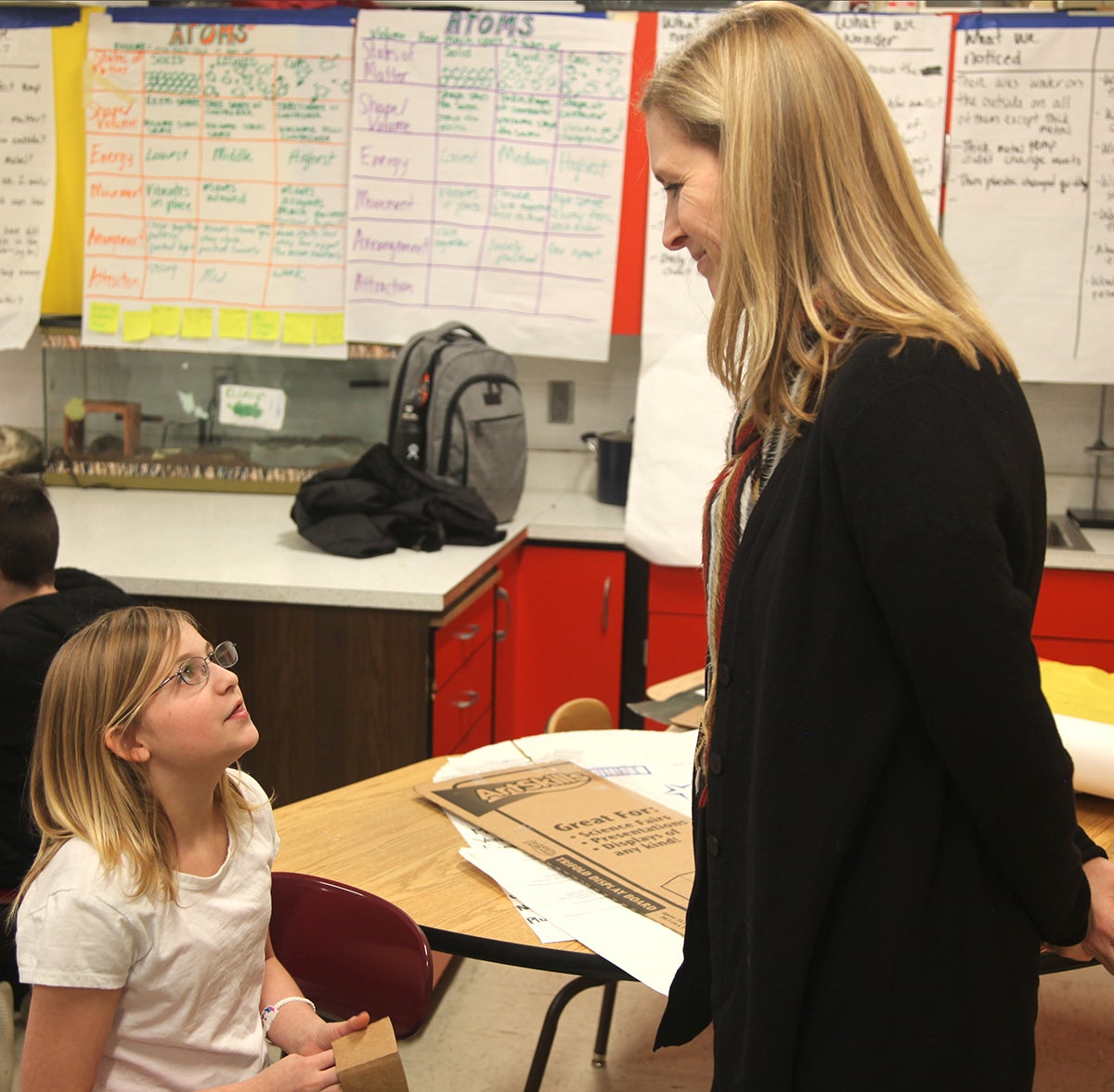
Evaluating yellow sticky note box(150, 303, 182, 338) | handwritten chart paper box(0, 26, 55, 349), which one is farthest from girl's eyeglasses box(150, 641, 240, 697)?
handwritten chart paper box(0, 26, 55, 349)

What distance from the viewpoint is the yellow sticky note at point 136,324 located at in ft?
11.2

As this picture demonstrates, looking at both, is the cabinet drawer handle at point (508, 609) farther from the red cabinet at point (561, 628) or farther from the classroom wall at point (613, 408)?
the classroom wall at point (613, 408)

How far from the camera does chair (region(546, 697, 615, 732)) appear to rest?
79.8 inches

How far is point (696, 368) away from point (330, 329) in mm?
1020

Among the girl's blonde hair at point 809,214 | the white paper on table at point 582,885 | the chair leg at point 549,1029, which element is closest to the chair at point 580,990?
the chair leg at point 549,1029

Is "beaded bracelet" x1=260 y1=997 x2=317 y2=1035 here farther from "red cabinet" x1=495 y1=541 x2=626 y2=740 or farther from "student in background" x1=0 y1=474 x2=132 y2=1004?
"red cabinet" x1=495 y1=541 x2=626 y2=740

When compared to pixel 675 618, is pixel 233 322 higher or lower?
higher

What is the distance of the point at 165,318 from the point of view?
11.2ft

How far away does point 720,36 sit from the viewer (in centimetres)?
92

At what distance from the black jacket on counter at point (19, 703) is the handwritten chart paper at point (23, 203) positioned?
6.32 ft

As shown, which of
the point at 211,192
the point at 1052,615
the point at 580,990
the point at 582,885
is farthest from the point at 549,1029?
the point at 211,192

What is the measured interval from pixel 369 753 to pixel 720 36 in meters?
1.76

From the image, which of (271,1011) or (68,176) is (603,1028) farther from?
(68,176)

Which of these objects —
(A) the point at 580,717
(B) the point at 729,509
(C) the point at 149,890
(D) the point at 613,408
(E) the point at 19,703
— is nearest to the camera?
(B) the point at 729,509
